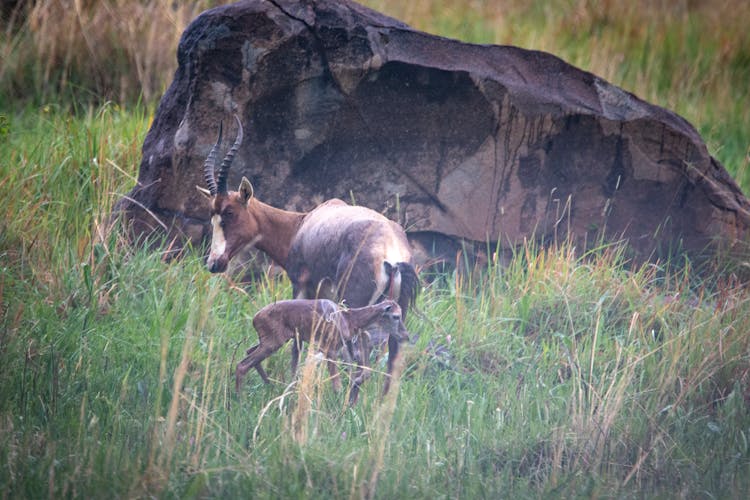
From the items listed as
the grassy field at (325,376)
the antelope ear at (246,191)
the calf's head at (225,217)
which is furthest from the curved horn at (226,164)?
the grassy field at (325,376)

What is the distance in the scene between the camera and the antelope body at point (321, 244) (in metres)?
4.96

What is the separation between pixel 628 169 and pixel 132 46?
16.8 feet

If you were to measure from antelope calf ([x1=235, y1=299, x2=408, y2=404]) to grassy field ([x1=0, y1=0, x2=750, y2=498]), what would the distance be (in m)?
0.13

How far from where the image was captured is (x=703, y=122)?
9570 mm

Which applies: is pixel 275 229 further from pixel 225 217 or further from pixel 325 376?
pixel 325 376

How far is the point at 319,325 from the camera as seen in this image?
4609 millimetres

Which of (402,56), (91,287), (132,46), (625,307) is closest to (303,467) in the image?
(91,287)

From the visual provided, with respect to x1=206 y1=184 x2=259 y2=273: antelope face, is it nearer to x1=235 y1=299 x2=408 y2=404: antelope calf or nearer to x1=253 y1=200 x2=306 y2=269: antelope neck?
x1=253 y1=200 x2=306 y2=269: antelope neck

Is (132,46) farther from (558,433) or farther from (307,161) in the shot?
(558,433)

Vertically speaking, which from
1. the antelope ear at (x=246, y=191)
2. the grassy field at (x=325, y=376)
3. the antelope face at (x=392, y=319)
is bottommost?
the grassy field at (x=325, y=376)

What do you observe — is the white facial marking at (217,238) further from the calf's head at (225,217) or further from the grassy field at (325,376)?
the grassy field at (325,376)

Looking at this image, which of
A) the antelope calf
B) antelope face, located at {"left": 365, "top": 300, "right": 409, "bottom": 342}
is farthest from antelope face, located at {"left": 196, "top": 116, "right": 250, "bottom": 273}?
antelope face, located at {"left": 365, "top": 300, "right": 409, "bottom": 342}

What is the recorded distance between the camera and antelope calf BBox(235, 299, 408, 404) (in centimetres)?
461

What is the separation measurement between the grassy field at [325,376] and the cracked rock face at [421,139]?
355 mm
